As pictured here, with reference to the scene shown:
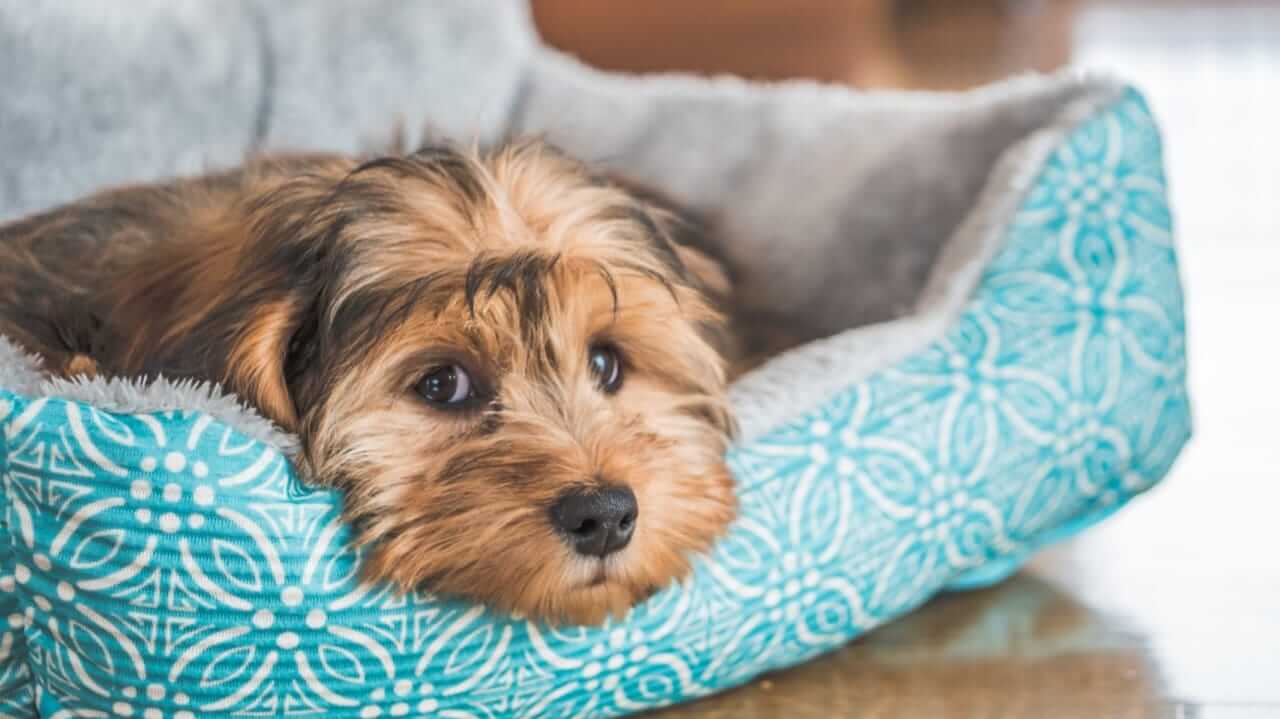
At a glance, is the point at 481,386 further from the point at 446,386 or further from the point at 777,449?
the point at 777,449

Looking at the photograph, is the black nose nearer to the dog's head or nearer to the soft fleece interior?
the dog's head

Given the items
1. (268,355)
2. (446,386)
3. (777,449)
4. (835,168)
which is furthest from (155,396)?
(835,168)

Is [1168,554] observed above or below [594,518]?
below

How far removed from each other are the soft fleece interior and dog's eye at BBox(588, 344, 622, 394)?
15.1 inches

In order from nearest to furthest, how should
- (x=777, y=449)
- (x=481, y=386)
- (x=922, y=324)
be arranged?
(x=481, y=386) → (x=777, y=449) → (x=922, y=324)

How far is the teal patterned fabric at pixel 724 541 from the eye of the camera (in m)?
2.18

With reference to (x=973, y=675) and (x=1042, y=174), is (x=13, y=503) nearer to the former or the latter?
(x=973, y=675)

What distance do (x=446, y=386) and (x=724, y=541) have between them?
0.51 m

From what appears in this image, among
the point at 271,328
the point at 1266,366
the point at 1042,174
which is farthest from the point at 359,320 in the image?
the point at 1266,366

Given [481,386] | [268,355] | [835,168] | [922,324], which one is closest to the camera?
[268,355]

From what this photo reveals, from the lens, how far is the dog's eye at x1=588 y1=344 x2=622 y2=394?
8.26ft

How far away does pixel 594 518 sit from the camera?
7.04ft

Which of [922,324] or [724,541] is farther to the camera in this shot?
[922,324]

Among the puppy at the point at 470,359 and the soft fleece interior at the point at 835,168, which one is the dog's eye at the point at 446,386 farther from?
the soft fleece interior at the point at 835,168
